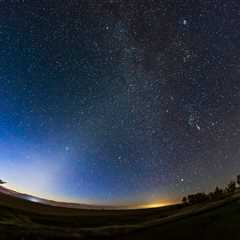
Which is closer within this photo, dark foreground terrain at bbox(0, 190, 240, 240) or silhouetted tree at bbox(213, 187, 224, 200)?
dark foreground terrain at bbox(0, 190, 240, 240)

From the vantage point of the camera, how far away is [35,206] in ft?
69.9

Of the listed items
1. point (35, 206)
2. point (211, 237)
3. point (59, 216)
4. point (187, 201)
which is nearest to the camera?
point (211, 237)

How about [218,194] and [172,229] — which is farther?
[218,194]

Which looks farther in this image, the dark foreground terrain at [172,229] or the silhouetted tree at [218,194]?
the silhouetted tree at [218,194]

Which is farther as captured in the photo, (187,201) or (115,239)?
(187,201)

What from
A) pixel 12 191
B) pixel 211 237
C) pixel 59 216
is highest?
pixel 12 191

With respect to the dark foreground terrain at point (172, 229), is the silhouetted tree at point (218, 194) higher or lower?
higher

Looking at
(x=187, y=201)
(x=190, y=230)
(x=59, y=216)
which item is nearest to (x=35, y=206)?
(x=59, y=216)

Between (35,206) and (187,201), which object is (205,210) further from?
(35,206)

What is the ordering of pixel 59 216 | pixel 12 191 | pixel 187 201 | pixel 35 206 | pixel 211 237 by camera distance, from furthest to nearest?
pixel 12 191 → pixel 35 206 → pixel 59 216 → pixel 187 201 → pixel 211 237

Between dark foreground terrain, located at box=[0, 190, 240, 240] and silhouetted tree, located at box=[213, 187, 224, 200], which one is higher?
silhouetted tree, located at box=[213, 187, 224, 200]

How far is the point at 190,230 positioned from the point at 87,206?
12.8 meters

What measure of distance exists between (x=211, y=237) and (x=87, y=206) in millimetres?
13292

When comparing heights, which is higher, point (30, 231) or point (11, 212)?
point (11, 212)
